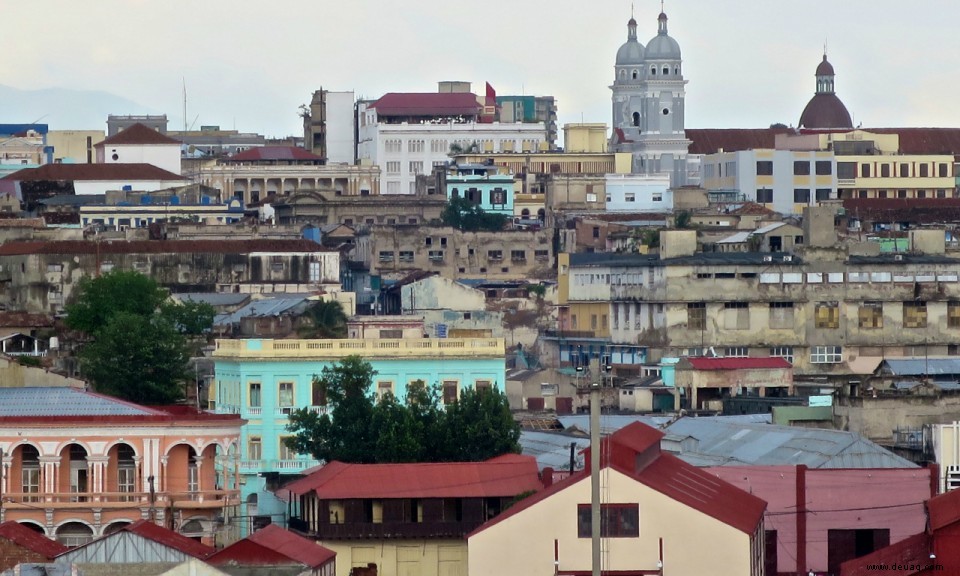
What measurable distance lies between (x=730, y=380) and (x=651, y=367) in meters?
6.52

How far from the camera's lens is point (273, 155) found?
179 metres

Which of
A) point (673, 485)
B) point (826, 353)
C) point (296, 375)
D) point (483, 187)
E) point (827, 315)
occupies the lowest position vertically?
point (673, 485)

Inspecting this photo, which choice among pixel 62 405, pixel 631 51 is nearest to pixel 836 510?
pixel 62 405

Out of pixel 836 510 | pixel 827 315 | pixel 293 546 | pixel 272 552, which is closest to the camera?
pixel 272 552

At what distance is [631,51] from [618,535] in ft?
456

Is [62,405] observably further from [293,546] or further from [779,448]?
[779,448]

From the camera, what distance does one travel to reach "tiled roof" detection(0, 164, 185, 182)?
534 ft

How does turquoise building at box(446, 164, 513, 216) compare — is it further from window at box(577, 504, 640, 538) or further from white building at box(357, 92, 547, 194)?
window at box(577, 504, 640, 538)

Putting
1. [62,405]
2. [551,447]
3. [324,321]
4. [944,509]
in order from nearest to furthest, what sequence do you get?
1. [944,509]
2. [62,405]
3. [551,447]
4. [324,321]

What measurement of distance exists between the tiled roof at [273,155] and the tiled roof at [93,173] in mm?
11528

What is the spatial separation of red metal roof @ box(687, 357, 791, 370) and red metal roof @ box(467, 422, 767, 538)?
29.4m

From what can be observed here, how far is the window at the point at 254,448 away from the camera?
81500mm

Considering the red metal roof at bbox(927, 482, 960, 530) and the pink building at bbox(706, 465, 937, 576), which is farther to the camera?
the pink building at bbox(706, 465, 937, 576)

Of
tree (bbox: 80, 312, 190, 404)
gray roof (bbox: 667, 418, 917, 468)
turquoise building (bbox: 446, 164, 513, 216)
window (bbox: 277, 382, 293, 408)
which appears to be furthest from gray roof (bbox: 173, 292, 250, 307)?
turquoise building (bbox: 446, 164, 513, 216)
